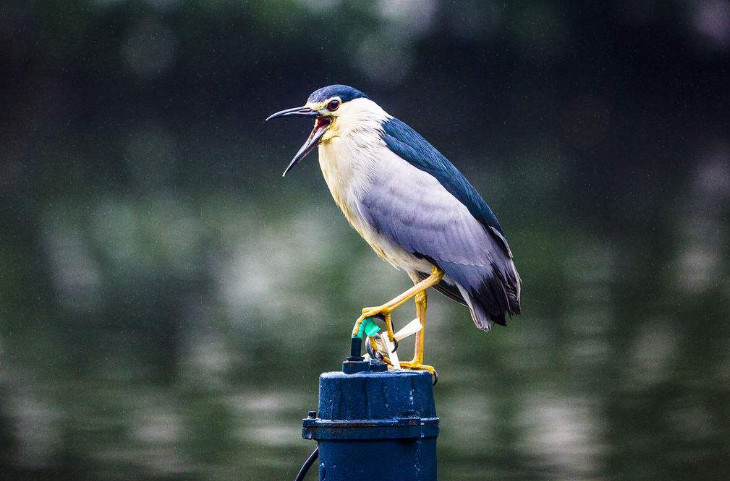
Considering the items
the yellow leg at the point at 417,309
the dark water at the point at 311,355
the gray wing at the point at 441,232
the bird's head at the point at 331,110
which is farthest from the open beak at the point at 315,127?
the dark water at the point at 311,355

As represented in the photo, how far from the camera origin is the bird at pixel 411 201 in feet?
12.4

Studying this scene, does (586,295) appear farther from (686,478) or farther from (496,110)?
(496,110)

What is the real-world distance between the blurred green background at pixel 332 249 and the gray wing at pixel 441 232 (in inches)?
132

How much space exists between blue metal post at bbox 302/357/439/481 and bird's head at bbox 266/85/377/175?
3.16ft

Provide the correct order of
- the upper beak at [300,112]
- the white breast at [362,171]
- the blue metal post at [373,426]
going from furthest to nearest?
the white breast at [362,171] < the upper beak at [300,112] < the blue metal post at [373,426]

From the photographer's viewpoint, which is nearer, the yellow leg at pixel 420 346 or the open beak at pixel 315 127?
the yellow leg at pixel 420 346

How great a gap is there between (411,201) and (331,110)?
37 cm

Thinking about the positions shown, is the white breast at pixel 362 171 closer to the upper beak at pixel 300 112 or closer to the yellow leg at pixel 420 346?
the upper beak at pixel 300 112

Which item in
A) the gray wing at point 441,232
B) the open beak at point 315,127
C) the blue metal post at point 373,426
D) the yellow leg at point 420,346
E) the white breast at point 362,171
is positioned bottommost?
the blue metal post at point 373,426

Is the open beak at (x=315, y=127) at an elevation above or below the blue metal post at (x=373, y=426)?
above

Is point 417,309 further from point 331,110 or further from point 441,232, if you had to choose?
point 331,110

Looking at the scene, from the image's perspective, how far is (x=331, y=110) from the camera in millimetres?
3789

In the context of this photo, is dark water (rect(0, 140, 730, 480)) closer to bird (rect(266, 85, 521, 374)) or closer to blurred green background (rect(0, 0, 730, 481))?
blurred green background (rect(0, 0, 730, 481))

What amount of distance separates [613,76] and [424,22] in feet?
16.6
